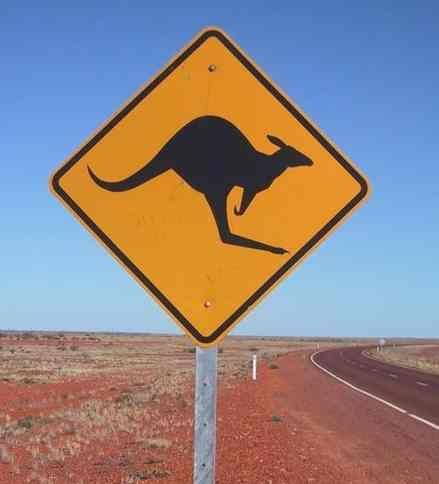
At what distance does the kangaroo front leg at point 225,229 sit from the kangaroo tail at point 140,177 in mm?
199

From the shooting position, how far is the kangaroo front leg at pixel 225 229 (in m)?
2.29

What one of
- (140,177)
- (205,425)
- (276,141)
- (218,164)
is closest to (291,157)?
(276,141)

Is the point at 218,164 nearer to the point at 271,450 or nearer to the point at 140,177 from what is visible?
the point at 140,177

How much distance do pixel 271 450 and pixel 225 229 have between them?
925 cm

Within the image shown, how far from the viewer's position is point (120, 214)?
2342mm

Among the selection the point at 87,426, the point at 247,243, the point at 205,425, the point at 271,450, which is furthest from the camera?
the point at 87,426

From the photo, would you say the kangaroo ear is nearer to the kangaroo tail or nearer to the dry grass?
the kangaroo tail

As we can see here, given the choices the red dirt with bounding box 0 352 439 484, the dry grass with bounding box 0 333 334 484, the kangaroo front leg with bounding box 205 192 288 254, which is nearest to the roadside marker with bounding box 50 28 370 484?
the kangaroo front leg with bounding box 205 192 288 254

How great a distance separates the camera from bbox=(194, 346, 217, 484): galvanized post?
2.09 metres

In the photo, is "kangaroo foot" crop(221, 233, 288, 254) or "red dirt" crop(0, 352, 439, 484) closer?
"kangaroo foot" crop(221, 233, 288, 254)

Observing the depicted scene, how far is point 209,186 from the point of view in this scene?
2.33 metres

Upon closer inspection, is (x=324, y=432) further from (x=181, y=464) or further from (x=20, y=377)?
(x=20, y=377)

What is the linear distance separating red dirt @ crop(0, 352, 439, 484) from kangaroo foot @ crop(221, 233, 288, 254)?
6.86 meters

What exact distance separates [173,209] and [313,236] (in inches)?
19.6
